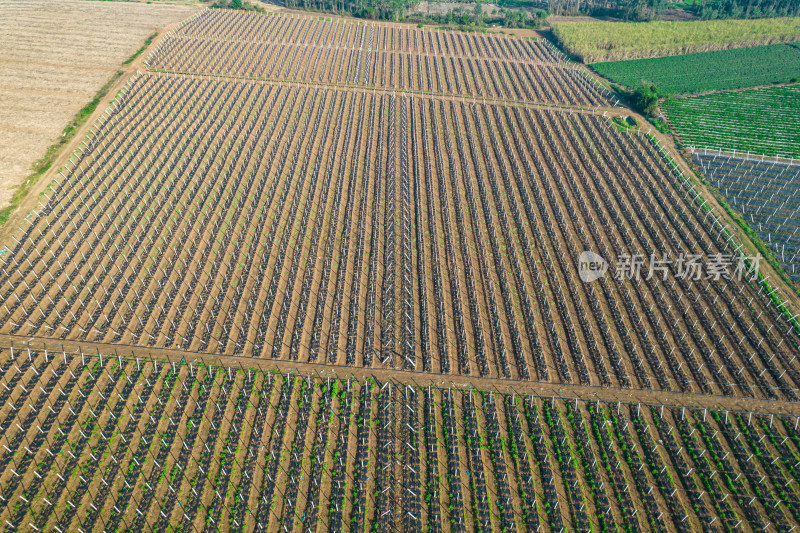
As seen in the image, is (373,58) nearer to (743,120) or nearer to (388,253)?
(388,253)

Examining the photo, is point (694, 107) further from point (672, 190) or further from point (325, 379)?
point (325, 379)

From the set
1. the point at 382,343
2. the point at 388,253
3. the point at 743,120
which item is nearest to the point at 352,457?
the point at 382,343

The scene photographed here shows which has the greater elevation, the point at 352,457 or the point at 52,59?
the point at 52,59

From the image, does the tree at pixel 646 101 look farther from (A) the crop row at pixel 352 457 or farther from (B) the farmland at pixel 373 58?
(A) the crop row at pixel 352 457

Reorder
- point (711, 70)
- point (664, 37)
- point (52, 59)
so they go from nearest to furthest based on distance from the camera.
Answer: point (52, 59)
point (711, 70)
point (664, 37)

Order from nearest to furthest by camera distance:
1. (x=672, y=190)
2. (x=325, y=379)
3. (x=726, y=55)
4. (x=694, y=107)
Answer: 1. (x=325, y=379)
2. (x=672, y=190)
3. (x=694, y=107)
4. (x=726, y=55)

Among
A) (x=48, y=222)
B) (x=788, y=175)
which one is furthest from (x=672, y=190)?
(x=48, y=222)

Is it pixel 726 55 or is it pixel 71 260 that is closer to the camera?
pixel 71 260

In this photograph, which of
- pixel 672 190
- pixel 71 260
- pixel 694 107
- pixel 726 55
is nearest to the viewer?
pixel 71 260
